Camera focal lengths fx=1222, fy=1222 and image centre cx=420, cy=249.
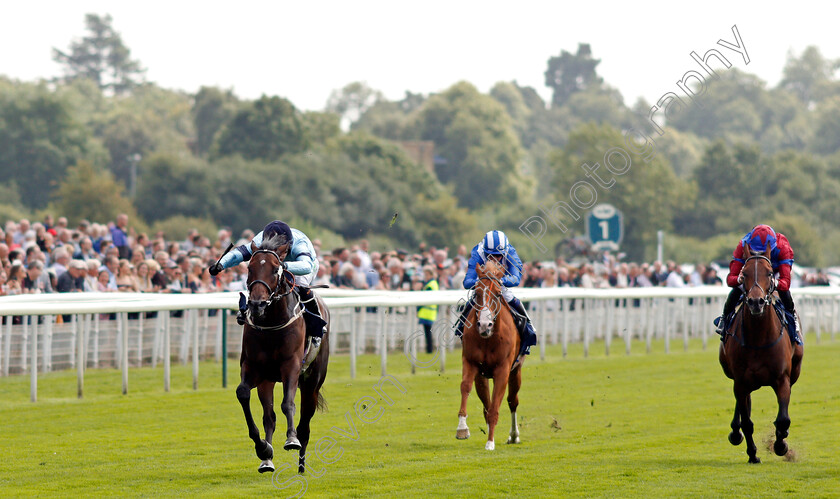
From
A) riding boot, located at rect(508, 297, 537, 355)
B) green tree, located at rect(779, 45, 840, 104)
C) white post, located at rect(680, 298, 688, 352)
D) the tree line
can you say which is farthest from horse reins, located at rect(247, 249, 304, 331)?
green tree, located at rect(779, 45, 840, 104)

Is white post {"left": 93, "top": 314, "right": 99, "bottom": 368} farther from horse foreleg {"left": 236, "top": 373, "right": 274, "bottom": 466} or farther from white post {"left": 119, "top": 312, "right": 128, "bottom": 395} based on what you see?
horse foreleg {"left": 236, "top": 373, "right": 274, "bottom": 466}

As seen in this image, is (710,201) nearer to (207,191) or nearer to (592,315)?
(207,191)

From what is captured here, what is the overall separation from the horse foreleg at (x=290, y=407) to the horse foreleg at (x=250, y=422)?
0.13 m

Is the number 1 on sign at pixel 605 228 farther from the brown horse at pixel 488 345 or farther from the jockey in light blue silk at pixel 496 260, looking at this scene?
the brown horse at pixel 488 345

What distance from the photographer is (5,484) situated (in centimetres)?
739

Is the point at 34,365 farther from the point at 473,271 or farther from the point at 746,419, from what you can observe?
the point at 746,419

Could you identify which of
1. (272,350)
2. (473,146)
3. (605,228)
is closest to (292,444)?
(272,350)

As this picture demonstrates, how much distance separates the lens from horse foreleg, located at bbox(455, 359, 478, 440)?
897cm

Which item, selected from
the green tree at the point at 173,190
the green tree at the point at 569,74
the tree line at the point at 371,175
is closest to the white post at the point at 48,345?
the tree line at the point at 371,175

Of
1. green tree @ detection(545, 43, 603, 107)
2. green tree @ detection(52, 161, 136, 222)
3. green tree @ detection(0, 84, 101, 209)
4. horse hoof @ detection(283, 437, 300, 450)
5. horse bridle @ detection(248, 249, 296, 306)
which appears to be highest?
green tree @ detection(545, 43, 603, 107)

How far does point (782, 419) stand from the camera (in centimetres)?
841

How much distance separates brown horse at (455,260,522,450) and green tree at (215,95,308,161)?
145 ft

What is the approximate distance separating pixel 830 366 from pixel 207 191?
108 feet

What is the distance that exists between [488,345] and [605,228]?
420 inches
